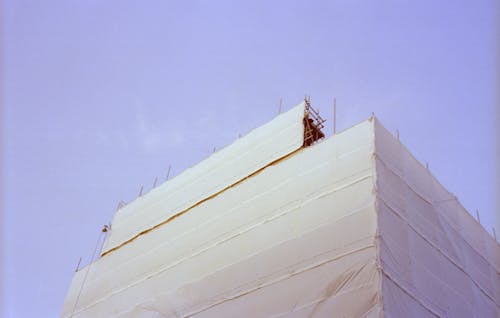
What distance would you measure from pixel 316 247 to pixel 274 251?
87 centimetres

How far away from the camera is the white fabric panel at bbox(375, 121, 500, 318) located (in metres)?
7.59

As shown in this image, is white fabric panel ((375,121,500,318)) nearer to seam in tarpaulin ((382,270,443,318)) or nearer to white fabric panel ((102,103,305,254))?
seam in tarpaulin ((382,270,443,318))

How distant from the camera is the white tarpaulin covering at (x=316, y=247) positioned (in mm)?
7680

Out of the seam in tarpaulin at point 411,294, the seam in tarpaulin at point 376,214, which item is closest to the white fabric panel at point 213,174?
the seam in tarpaulin at point 376,214

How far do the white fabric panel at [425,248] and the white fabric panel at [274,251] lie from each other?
32 cm

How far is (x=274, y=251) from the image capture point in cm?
889

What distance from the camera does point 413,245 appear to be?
27.4ft

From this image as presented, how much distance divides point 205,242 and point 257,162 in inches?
86.2

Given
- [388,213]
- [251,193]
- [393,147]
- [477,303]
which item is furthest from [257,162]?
[477,303]

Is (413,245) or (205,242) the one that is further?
(205,242)

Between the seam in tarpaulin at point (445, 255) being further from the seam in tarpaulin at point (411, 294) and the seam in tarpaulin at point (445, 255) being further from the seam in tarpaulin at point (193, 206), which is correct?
the seam in tarpaulin at point (193, 206)

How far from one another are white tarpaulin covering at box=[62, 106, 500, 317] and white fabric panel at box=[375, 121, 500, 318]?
0.03 m

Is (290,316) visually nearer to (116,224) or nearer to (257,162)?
(257,162)

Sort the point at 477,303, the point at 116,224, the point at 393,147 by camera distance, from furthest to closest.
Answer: the point at 116,224, the point at 393,147, the point at 477,303
